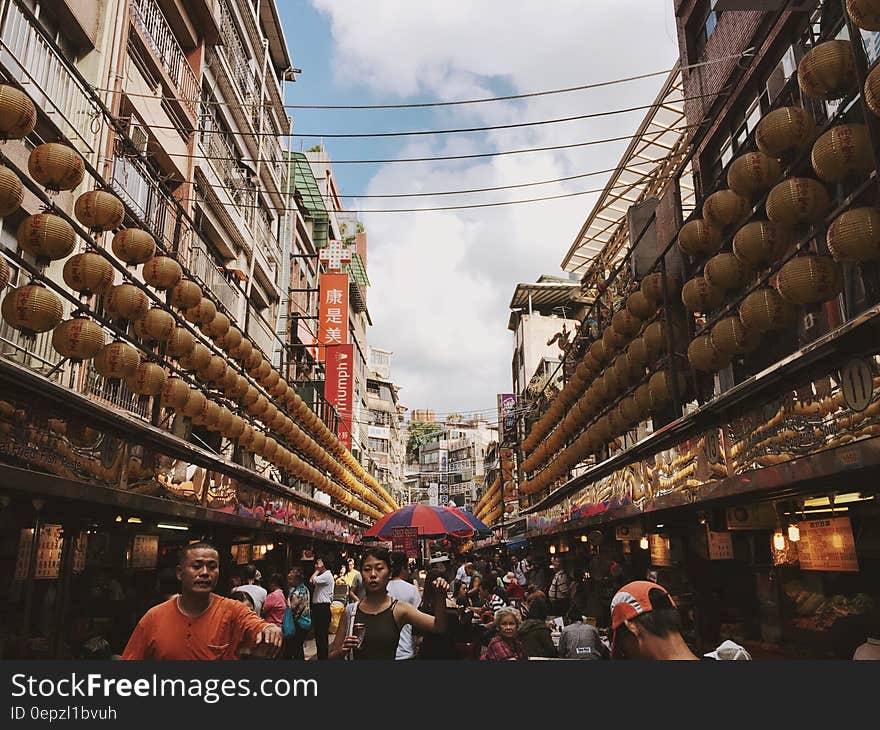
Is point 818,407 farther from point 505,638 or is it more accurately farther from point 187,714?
point 187,714

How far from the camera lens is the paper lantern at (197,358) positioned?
13145 mm

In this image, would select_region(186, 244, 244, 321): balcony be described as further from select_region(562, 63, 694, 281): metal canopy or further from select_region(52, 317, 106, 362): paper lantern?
select_region(562, 63, 694, 281): metal canopy

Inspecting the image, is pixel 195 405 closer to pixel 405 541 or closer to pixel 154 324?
pixel 154 324

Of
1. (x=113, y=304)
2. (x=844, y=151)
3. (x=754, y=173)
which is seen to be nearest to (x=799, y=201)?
(x=844, y=151)

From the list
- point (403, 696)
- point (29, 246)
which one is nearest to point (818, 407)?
point (403, 696)

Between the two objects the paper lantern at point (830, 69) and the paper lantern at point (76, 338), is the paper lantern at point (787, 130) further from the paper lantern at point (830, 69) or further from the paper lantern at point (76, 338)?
the paper lantern at point (76, 338)

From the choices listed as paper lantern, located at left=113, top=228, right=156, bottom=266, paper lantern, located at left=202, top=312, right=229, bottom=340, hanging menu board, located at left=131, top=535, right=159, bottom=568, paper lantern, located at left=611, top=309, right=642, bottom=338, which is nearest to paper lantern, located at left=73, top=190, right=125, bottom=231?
paper lantern, located at left=113, top=228, right=156, bottom=266

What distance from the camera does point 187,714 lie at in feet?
8.70

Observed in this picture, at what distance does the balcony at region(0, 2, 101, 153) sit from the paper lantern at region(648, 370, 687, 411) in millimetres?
12187

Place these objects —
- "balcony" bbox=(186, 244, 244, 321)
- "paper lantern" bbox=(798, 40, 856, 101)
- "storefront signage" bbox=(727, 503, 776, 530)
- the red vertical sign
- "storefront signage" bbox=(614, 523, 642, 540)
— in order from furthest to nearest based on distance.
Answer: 1. the red vertical sign
2. "balcony" bbox=(186, 244, 244, 321)
3. "storefront signage" bbox=(614, 523, 642, 540)
4. "storefront signage" bbox=(727, 503, 776, 530)
5. "paper lantern" bbox=(798, 40, 856, 101)

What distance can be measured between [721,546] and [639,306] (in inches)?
207

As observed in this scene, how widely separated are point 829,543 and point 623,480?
18.6 ft

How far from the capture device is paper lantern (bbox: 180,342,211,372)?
13.1 m

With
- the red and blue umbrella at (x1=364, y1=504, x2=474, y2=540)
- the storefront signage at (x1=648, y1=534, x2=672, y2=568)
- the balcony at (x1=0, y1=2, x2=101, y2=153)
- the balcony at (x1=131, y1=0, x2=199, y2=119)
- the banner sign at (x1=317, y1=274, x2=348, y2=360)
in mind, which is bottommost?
the storefront signage at (x1=648, y1=534, x2=672, y2=568)
